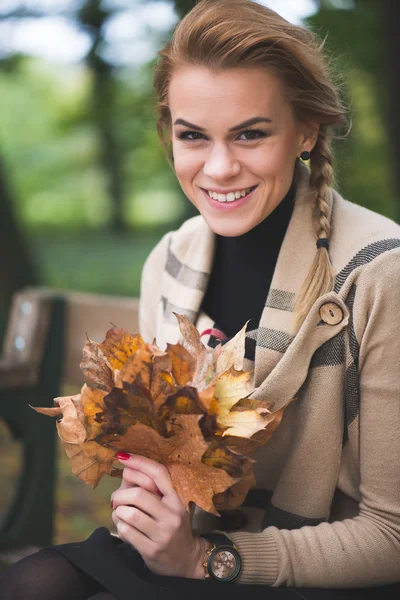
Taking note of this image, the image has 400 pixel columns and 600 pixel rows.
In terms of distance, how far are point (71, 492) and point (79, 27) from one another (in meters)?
3.12

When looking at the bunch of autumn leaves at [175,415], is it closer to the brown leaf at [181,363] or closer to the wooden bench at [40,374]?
the brown leaf at [181,363]

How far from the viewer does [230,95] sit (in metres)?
1.91

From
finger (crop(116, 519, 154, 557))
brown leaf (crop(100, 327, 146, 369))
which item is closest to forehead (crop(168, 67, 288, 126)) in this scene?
brown leaf (crop(100, 327, 146, 369))

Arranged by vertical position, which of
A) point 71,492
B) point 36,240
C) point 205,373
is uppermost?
point 205,373

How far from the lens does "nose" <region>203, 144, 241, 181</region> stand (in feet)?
6.42

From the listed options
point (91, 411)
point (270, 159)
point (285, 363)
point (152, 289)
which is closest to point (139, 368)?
point (91, 411)

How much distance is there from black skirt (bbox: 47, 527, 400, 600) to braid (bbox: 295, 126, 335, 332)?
62cm

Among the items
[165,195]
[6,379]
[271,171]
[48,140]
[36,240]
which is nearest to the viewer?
[271,171]

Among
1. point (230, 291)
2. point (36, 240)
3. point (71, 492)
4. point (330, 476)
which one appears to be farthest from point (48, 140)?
point (330, 476)

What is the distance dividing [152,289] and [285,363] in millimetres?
782

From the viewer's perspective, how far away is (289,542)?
6.05 feet

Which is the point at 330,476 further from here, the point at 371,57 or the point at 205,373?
the point at 371,57

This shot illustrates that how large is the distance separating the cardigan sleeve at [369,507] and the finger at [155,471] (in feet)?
0.81

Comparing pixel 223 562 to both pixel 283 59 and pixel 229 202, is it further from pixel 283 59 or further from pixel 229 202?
pixel 283 59
